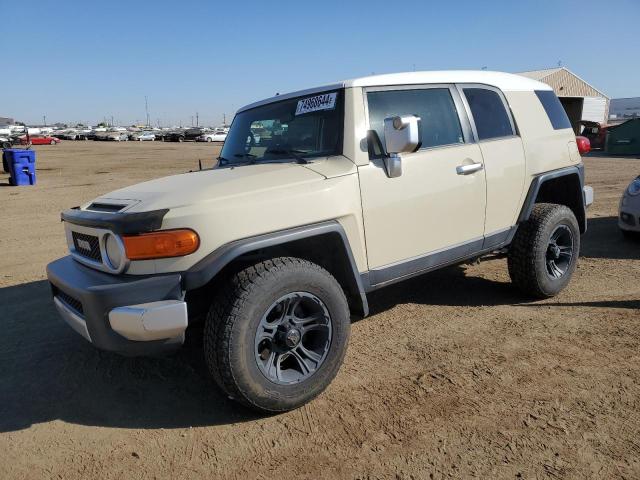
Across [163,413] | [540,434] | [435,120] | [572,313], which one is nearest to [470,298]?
[572,313]

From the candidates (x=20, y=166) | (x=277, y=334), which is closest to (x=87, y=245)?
(x=277, y=334)

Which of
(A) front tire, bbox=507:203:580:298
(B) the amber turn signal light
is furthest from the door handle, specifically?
(B) the amber turn signal light

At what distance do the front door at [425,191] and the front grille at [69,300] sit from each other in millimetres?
1762

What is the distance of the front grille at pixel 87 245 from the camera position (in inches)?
112

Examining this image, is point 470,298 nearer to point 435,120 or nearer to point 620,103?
point 435,120

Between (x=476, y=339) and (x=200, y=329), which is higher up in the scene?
(x=200, y=329)

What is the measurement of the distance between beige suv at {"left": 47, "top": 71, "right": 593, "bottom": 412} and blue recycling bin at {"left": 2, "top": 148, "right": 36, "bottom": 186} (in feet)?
44.1

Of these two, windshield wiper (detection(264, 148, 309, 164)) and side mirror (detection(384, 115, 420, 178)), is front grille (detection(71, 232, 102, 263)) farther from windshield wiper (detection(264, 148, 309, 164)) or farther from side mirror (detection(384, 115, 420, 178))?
side mirror (detection(384, 115, 420, 178))

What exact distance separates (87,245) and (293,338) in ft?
4.51

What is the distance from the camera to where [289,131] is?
11.8 feet

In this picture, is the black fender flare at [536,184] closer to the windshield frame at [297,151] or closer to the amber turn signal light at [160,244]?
the windshield frame at [297,151]

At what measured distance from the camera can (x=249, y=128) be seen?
4004mm

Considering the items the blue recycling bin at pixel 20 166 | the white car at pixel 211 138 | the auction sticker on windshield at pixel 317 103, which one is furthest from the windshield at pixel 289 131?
the white car at pixel 211 138

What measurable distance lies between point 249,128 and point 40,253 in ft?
14.2
